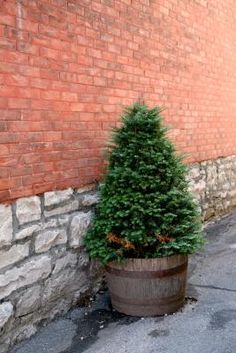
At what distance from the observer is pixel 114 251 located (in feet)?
12.4

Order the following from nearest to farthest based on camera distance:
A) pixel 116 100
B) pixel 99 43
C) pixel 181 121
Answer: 1. pixel 99 43
2. pixel 116 100
3. pixel 181 121

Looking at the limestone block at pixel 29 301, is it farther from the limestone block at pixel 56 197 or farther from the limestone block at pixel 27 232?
the limestone block at pixel 56 197

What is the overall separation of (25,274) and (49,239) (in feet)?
1.19

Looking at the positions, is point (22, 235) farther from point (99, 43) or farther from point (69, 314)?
point (99, 43)

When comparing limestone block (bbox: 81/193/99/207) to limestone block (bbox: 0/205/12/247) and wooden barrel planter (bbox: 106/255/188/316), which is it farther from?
limestone block (bbox: 0/205/12/247)

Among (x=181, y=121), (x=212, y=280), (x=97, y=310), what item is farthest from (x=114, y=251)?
(x=181, y=121)

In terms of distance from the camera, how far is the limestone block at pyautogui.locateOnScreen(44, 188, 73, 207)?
3.69m

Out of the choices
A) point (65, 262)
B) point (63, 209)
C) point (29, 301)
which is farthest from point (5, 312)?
point (63, 209)

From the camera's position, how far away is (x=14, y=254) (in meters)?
3.40

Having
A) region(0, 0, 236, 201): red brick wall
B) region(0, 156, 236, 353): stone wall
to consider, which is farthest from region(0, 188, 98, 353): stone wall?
region(0, 0, 236, 201): red brick wall

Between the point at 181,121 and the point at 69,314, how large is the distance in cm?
310

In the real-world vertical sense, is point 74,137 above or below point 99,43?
below

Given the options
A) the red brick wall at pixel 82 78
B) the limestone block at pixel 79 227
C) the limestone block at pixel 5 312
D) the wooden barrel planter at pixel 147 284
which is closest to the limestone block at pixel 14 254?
the limestone block at pixel 5 312

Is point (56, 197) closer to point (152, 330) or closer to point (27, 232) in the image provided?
point (27, 232)
